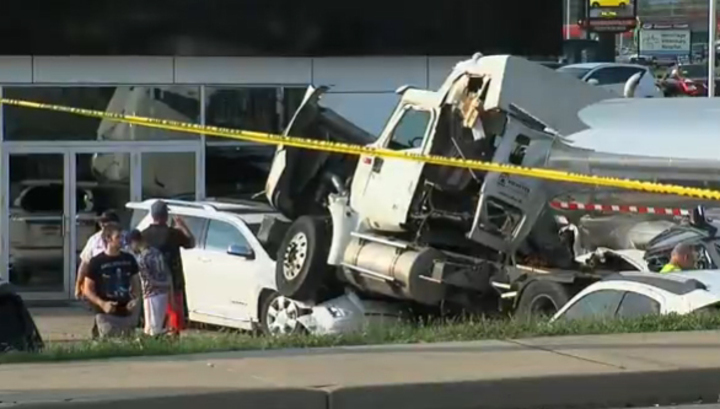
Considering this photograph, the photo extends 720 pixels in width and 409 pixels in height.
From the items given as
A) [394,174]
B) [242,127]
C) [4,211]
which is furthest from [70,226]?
[394,174]

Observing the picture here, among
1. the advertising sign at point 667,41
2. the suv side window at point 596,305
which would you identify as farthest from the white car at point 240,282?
the advertising sign at point 667,41

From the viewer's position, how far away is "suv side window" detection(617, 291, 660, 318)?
12023mm

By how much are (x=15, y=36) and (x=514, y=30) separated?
725cm

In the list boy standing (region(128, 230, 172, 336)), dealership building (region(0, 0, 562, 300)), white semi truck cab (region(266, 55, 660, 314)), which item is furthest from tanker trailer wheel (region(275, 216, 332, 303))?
dealership building (region(0, 0, 562, 300))

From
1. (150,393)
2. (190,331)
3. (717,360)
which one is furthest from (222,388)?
(190,331)

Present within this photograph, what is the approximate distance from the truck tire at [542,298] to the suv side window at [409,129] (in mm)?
2062

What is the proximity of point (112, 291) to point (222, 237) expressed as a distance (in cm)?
434

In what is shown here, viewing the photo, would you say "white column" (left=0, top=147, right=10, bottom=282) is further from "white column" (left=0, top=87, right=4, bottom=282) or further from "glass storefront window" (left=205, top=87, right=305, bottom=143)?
"glass storefront window" (left=205, top=87, right=305, bottom=143)

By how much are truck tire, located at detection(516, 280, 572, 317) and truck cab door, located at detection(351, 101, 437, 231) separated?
5.02 ft

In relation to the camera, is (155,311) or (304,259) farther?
(304,259)

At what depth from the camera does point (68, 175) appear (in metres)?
21.9

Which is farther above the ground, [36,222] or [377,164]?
[377,164]

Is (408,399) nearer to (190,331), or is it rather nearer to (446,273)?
(446,273)

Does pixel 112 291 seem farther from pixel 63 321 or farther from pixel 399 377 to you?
pixel 63 321
